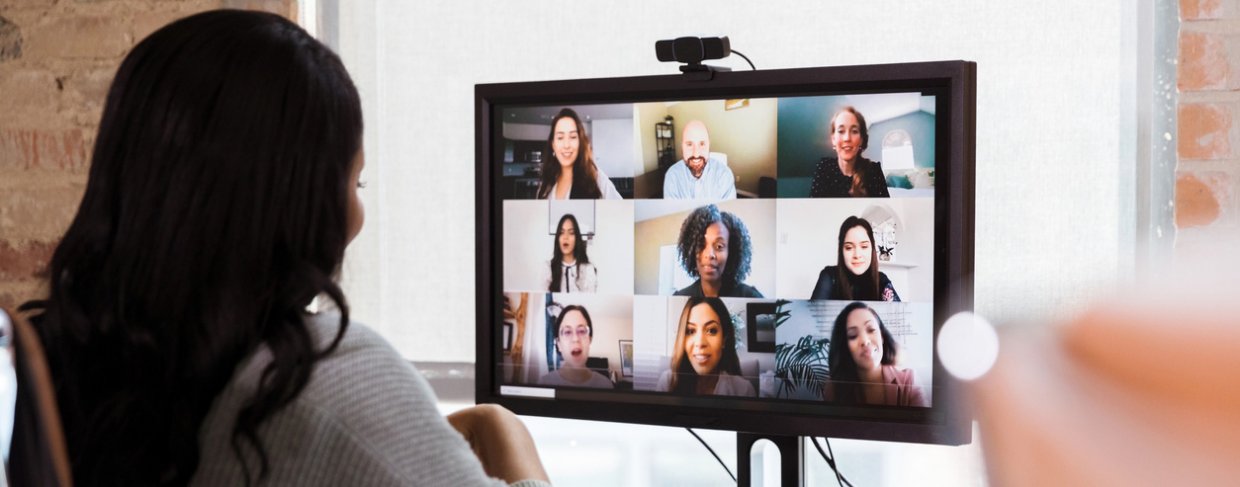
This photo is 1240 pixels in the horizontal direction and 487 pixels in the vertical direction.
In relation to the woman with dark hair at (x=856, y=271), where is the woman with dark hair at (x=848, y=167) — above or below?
above

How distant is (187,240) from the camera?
34.9 inches

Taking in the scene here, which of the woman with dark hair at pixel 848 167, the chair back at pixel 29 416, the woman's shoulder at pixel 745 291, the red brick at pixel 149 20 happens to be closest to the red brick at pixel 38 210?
the red brick at pixel 149 20

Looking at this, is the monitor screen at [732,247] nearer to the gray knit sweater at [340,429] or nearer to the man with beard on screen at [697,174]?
the man with beard on screen at [697,174]

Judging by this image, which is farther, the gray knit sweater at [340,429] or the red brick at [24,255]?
the red brick at [24,255]

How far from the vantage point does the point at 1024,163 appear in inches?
65.3

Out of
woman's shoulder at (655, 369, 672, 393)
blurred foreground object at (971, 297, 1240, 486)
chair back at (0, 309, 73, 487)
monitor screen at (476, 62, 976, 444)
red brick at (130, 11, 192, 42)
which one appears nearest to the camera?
blurred foreground object at (971, 297, 1240, 486)

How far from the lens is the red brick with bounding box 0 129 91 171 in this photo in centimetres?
186

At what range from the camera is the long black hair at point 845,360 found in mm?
1365

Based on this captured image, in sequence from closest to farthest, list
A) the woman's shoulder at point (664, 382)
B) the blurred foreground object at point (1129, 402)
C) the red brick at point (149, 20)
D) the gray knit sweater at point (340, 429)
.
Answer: the blurred foreground object at point (1129, 402), the gray knit sweater at point (340, 429), the woman's shoulder at point (664, 382), the red brick at point (149, 20)

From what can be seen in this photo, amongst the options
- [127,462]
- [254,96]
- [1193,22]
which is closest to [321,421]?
[127,462]

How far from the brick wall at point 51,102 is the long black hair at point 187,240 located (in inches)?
38.8

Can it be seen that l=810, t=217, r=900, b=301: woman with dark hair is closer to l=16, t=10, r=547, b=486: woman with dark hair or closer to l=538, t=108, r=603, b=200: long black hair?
l=538, t=108, r=603, b=200: long black hair

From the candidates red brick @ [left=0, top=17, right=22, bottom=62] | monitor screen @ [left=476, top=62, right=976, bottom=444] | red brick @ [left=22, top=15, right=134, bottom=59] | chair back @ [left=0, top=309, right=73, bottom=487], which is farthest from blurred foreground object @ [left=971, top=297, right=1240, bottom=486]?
red brick @ [left=0, top=17, right=22, bottom=62]

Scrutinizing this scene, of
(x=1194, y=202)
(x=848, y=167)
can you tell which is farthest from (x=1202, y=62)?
(x=848, y=167)
